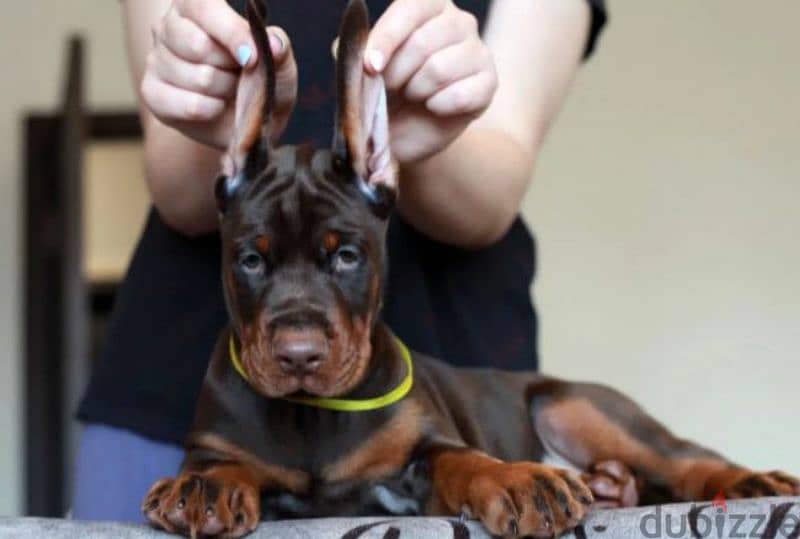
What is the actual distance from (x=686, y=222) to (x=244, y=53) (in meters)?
3.05

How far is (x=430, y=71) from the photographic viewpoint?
1.22 meters

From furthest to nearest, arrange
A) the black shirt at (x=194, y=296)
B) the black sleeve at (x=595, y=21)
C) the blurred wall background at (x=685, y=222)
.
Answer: the blurred wall background at (x=685, y=222), the black sleeve at (x=595, y=21), the black shirt at (x=194, y=296)

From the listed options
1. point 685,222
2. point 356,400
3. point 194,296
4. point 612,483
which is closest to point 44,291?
point 685,222

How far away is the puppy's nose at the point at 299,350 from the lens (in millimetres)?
1132

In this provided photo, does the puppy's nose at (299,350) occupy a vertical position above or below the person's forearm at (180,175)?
below

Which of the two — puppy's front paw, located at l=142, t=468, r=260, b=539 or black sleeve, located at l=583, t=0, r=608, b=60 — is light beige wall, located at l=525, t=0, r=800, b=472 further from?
puppy's front paw, located at l=142, t=468, r=260, b=539

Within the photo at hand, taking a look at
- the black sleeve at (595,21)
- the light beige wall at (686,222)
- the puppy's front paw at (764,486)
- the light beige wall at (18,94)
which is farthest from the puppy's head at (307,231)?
the light beige wall at (18,94)

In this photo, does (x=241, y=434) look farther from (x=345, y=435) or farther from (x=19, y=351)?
(x=19, y=351)


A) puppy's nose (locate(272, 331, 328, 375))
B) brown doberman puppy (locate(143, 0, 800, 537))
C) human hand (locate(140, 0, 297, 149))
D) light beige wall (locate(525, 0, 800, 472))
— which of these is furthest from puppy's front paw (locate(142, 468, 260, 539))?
light beige wall (locate(525, 0, 800, 472))

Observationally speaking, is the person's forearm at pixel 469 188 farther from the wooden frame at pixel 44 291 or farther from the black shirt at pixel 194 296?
the wooden frame at pixel 44 291

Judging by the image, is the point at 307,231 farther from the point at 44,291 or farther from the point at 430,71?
the point at 44,291

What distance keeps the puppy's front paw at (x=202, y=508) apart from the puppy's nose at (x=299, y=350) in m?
0.11

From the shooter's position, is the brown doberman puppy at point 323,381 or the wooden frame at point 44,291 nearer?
the brown doberman puppy at point 323,381

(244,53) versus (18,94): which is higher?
(244,53)
